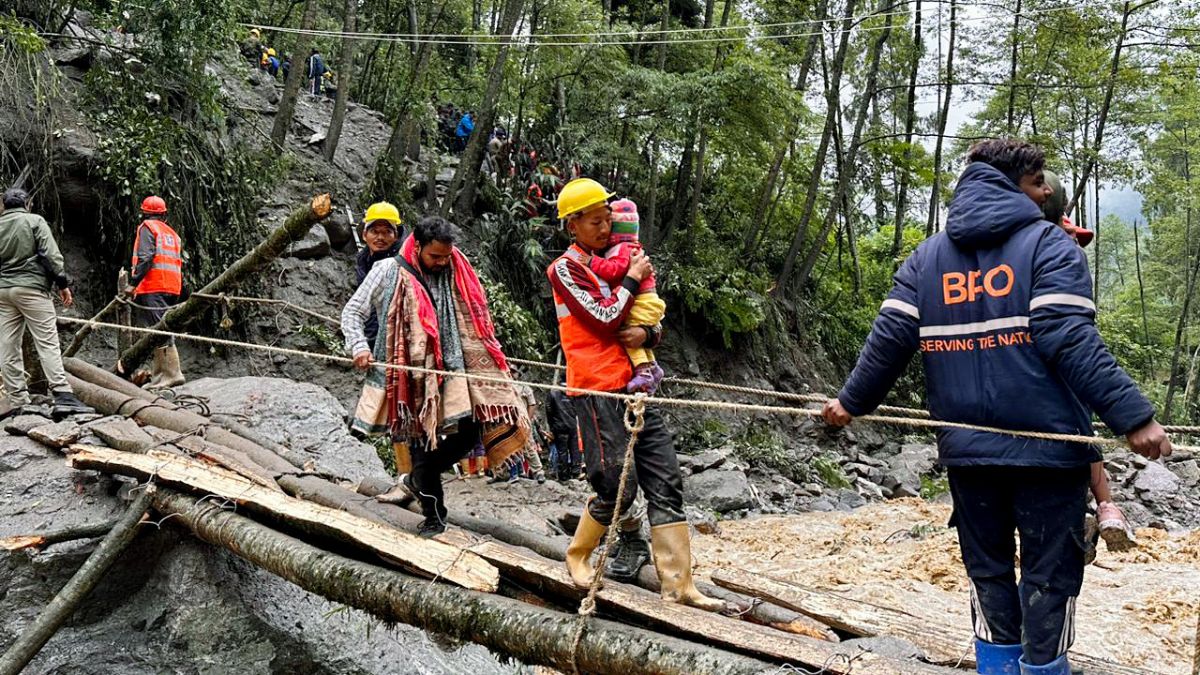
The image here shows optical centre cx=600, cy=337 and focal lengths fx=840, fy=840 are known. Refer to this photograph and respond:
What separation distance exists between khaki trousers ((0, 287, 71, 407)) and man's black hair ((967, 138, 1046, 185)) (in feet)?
22.9

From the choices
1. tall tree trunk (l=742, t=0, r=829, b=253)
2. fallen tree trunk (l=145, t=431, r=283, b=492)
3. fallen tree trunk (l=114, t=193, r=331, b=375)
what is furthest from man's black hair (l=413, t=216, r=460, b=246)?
tall tree trunk (l=742, t=0, r=829, b=253)

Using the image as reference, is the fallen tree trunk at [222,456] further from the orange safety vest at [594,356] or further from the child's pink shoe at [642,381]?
the child's pink shoe at [642,381]

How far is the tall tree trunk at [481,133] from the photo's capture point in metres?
15.0

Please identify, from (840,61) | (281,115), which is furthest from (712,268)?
(281,115)

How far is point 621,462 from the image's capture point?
3.56m

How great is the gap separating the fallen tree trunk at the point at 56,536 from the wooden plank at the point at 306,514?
349 millimetres

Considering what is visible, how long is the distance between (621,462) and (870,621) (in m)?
1.27

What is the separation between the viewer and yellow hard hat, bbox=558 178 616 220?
3.56 m

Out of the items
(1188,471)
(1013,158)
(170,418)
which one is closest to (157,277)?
(170,418)

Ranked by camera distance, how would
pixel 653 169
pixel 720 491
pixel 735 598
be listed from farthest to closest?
pixel 653 169, pixel 720 491, pixel 735 598

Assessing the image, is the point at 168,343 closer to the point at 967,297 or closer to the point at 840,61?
the point at 967,297

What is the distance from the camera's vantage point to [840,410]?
9.64ft

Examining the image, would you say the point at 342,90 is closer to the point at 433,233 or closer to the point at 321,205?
the point at 321,205

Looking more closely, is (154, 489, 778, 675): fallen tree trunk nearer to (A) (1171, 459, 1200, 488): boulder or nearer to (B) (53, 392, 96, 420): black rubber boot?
(B) (53, 392, 96, 420): black rubber boot
